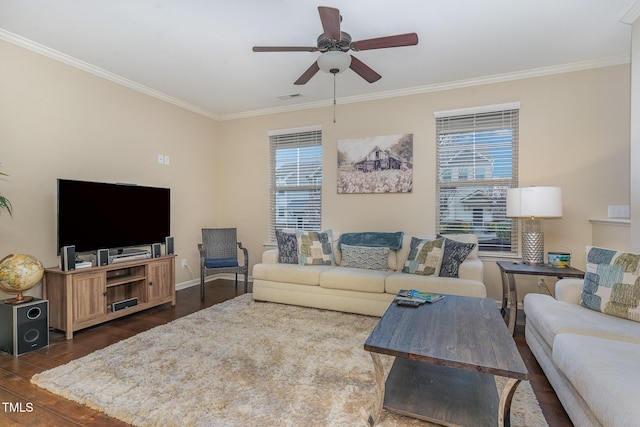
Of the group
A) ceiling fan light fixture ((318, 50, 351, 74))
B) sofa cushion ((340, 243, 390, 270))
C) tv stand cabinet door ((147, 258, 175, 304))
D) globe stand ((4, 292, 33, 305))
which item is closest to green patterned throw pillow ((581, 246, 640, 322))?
sofa cushion ((340, 243, 390, 270))

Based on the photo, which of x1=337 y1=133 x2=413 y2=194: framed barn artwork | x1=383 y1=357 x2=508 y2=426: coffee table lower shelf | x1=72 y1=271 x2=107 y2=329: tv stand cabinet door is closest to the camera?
x1=383 y1=357 x2=508 y2=426: coffee table lower shelf

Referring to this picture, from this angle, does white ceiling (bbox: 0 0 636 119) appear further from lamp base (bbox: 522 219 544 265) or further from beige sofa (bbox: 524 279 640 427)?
beige sofa (bbox: 524 279 640 427)

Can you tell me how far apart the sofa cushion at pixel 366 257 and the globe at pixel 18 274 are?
120 inches

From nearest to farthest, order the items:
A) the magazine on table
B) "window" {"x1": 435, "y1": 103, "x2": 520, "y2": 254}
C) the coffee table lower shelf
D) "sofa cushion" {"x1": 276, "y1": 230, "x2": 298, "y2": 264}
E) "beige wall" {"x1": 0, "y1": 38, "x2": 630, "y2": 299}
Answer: the coffee table lower shelf, the magazine on table, "beige wall" {"x1": 0, "y1": 38, "x2": 630, "y2": 299}, "window" {"x1": 435, "y1": 103, "x2": 520, "y2": 254}, "sofa cushion" {"x1": 276, "y1": 230, "x2": 298, "y2": 264}

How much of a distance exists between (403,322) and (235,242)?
11.9 ft

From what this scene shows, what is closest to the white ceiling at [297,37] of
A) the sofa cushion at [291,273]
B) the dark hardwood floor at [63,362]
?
the sofa cushion at [291,273]

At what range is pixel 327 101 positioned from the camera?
4.65 m

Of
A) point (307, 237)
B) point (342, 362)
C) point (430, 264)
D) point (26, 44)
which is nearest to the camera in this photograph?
point (342, 362)

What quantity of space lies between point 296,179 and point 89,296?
3.01 metres

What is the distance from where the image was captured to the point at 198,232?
507 cm

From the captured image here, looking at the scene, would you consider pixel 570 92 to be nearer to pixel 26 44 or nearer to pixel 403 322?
pixel 403 322

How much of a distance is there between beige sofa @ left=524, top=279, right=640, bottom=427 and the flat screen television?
158 inches

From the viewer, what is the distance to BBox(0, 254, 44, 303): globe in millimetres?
2549

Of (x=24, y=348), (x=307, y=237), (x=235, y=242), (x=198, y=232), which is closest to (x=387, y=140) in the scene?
(x=307, y=237)
